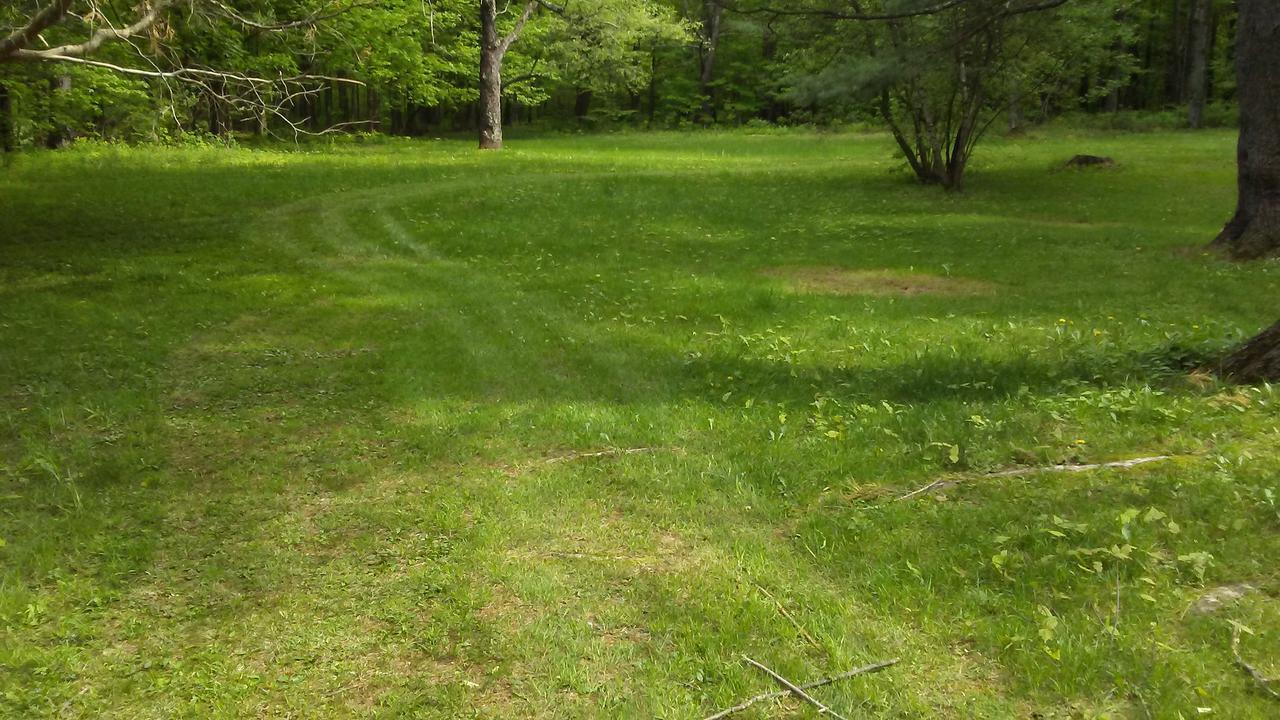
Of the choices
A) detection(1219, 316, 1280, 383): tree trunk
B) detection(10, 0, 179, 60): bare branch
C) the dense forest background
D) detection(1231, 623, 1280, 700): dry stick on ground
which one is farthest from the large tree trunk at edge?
detection(10, 0, 179, 60): bare branch

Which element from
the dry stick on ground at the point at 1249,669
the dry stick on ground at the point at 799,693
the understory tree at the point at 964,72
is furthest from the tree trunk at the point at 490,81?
the dry stick on ground at the point at 1249,669

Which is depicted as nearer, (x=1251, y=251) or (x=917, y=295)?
(x=917, y=295)

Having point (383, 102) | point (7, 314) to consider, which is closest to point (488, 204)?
point (7, 314)

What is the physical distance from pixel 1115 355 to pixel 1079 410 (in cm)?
152

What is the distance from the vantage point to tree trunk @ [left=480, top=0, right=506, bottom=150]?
96.9 ft

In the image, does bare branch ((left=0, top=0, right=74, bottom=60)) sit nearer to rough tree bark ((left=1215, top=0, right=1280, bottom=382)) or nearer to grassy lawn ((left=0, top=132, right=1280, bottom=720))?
grassy lawn ((left=0, top=132, right=1280, bottom=720))

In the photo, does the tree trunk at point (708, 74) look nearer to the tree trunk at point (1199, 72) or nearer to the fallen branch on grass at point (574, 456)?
the tree trunk at point (1199, 72)

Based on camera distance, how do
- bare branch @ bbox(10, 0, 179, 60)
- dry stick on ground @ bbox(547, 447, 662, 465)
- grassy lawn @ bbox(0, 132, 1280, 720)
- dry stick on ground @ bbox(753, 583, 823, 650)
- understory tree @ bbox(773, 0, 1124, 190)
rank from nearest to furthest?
grassy lawn @ bbox(0, 132, 1280, 720) → dry stick on ground @ bbox(753, 583, 823, 650) → dry stick on ground @ bbox(547, 447, 662, 465) → bare branch @ bbox(10, 0, 179, 60) → understory tree @ bbox(773, 0, 1124, 190)

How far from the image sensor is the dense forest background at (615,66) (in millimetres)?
11633

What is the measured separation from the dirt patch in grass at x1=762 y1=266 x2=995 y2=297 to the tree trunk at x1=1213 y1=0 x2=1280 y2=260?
411cm

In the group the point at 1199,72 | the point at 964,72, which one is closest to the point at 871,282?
the point at 964,72

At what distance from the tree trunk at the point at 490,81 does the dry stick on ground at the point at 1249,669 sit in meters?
28.7

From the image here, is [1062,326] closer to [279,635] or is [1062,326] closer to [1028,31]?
[279,635]

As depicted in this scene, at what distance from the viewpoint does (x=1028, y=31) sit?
61.2 ft
